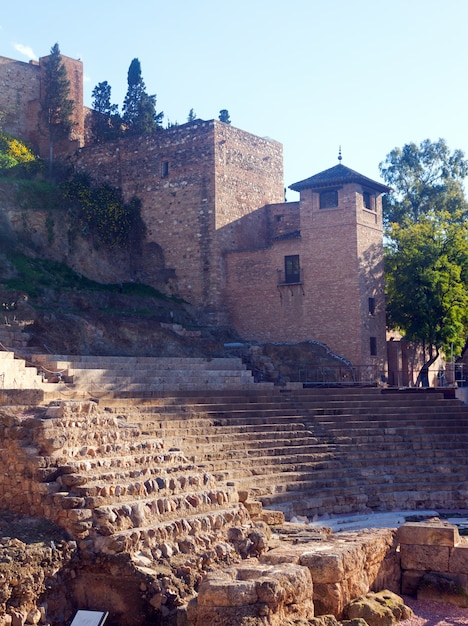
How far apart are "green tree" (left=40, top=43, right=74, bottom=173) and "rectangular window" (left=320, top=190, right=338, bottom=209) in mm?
12971

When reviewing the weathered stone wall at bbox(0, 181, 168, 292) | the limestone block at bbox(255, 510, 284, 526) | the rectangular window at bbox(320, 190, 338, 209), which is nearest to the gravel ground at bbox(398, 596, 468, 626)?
the limestone block at bbox(255, 510, 284, 526)

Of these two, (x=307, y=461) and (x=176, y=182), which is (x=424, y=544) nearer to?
(x=307, y=461)

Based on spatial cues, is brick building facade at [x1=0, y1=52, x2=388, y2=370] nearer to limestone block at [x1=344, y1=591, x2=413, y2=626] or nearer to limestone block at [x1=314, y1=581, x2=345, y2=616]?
limestone block at [x1=344, y1=591, x2=413, y2=626]

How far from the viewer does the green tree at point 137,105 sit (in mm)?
37469

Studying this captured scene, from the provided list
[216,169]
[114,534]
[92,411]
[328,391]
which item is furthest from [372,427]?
[216,169]

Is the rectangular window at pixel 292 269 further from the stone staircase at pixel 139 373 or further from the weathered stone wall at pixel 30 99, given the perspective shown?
the weathered stone wall at pixel 30 99

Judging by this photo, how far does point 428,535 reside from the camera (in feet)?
36.9

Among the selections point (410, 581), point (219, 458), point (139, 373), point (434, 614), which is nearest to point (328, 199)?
point (139, 373)

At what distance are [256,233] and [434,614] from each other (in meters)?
22.0

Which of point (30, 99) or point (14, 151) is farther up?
point (30, 99)

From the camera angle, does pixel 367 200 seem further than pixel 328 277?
Yes

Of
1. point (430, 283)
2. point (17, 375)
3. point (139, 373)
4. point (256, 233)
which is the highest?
point (256, 233)

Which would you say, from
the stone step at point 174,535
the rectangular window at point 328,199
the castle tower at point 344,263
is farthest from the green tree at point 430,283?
the stone step at point 174,535

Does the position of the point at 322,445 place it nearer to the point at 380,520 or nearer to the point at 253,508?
the point at 380,520
